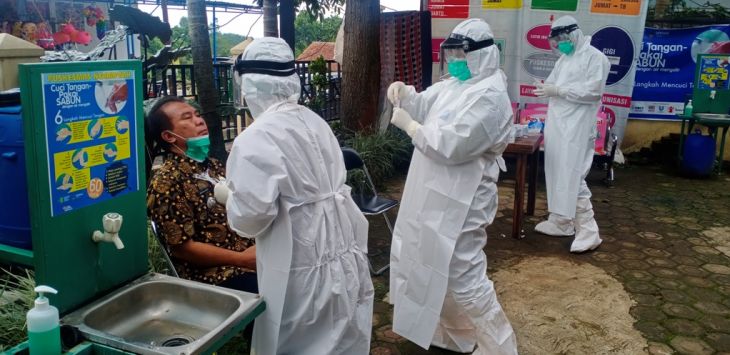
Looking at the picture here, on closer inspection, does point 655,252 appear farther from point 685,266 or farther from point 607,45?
point 607,45

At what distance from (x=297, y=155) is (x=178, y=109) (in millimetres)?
793

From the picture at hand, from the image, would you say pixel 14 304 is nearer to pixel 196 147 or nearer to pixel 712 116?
pixel 196 147

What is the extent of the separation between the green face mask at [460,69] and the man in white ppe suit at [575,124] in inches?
75.3

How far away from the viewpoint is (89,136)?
1569 mm

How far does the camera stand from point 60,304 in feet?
5.21

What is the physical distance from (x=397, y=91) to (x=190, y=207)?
1.54 meters

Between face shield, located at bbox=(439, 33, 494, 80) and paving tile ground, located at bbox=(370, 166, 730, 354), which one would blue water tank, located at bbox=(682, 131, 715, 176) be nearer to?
paving tile ground, located at bbox=(370, 166, 730, 354)

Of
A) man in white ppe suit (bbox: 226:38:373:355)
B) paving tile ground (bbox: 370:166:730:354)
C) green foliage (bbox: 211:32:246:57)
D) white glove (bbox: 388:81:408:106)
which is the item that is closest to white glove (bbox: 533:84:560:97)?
paving tile ground (bbox: 370:166:730:354)

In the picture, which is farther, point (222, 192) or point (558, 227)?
point (558, 227)

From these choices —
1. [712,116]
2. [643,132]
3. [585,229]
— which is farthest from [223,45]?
[585,229]

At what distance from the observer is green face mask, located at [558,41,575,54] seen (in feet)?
15.4

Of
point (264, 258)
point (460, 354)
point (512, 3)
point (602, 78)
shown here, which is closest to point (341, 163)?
point (264, 258)

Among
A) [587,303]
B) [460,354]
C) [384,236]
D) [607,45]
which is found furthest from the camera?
[607,45]

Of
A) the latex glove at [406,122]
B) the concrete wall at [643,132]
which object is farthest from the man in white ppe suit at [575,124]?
the concrete wall at [643,132]
